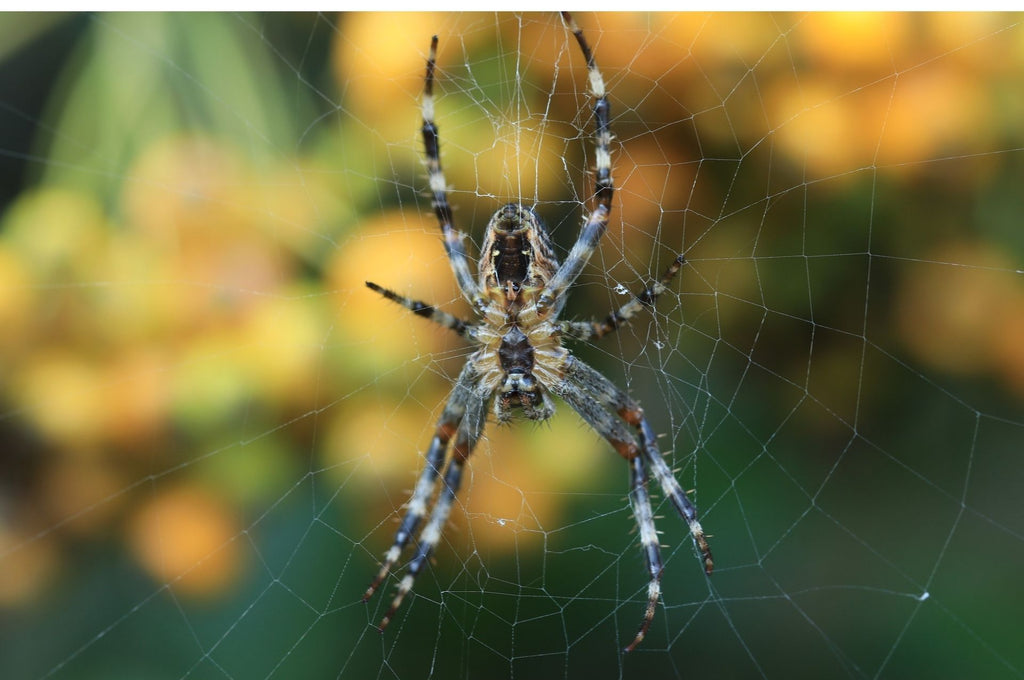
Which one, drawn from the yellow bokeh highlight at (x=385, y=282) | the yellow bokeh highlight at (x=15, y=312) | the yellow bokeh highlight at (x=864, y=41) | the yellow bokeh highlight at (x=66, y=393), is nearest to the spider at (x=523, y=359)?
the yellow bokeh highlight at (x=385, y=282)

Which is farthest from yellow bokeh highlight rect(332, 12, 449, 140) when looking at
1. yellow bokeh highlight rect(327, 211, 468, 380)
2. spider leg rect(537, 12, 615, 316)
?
spider leg rect(537, 12, 615, 316)

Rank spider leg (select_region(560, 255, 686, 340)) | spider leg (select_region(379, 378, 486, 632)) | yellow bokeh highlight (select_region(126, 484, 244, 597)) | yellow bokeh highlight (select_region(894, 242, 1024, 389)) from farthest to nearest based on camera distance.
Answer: spider leg (select_region(379, 378, 486, 632)) < yellow bokeh highlight (select_region(894, 242, 1024, 389)) < yellow bokeh highlight (select_region(126, 484, 244, 597)) < spider leg (select_region(560, 255, 686, 340))

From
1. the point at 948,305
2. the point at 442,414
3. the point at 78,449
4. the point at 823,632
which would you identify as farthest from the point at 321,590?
the point at 948,305

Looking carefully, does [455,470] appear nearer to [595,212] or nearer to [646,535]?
[646,535]

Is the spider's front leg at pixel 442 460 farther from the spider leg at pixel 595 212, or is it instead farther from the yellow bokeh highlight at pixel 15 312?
the yellow bokeh highlight at pixel 15 312

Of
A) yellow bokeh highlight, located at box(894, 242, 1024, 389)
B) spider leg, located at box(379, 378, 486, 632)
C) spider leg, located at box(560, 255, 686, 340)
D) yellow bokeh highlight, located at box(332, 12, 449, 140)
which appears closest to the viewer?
spider leg, located at box(560, 255, 686, 340)

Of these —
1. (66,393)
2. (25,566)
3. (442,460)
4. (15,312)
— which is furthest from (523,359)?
(25,566)

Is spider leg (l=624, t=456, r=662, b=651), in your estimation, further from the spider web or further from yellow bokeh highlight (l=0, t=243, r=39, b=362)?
yellow bokeh highlight (l=0, t=243, r=39, b=362)
